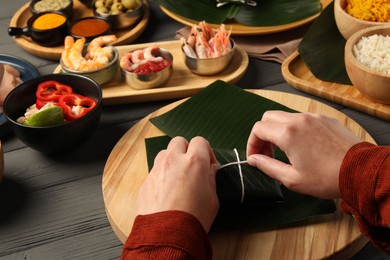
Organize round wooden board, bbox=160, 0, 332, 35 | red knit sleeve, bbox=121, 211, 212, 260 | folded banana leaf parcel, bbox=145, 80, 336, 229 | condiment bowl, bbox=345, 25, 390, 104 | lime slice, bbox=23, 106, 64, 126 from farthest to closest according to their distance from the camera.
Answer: round wooden board, bbox=160, 0, 332, 35, condiment bowl, bbox=345, 25, 390, 104, lime slice, bbox=23, 106, 64, 126, folded banana leaf parcel, bbox=145, 80, 336, 229, red knit sleeve, bbox=121, 211, 212, 260

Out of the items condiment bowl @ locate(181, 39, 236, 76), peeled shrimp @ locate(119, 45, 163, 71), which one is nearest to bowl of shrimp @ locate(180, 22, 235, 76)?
condiment bowl @ locate(181, 39, 236, 76)

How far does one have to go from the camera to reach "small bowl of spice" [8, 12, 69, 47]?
2025 millimetres

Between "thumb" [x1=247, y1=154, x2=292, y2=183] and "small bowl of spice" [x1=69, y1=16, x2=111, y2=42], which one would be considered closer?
"thumb" [x1=247, y1=154, x2=292, y2=183]

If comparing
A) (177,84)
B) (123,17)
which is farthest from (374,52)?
(123,17)

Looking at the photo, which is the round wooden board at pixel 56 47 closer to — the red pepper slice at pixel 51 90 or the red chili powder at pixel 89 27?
the red chili powder at pixel 89 27

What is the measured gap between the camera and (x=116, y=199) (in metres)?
1.33

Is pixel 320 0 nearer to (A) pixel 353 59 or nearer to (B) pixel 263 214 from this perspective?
(A) pixel 353 59

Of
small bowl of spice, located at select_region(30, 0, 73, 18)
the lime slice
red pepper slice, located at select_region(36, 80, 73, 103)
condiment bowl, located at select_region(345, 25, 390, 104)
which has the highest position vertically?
condiment bowl, located at select_region(345, 25, 390, 104)

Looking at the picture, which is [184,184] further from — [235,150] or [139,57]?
[139,57]

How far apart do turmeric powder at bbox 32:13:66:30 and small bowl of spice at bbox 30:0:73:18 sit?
0.19ft

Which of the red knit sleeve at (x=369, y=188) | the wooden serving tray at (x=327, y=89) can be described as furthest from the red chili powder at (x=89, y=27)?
the red knit sleeve at (x=369, y=188)

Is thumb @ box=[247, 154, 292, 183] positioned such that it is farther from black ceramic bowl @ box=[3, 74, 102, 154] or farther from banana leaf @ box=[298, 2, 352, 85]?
banana leaf @ box=[298, 2, 352, 85]

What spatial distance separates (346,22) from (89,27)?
3.19 feet

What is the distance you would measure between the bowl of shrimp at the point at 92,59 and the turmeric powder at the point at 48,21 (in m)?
0.22
